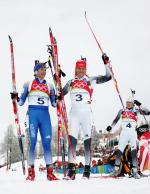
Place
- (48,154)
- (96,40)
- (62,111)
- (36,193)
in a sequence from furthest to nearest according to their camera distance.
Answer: (96,40), (62,111), (48,154), (36,193)

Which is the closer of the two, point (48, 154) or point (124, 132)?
point (48, 154)

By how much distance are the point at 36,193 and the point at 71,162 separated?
297 centimetres

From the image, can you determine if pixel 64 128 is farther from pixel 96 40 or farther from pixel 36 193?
pixel 36 193

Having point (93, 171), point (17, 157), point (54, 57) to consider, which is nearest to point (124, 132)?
point (54, 57)

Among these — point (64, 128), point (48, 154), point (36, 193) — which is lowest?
point (36, 193)

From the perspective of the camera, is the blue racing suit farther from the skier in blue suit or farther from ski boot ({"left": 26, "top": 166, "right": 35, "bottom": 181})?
ski boot ({"left": 26, "top": 166, "right": 35, "bottom": 181})

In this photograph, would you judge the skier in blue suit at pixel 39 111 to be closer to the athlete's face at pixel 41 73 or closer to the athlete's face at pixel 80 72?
the athlete's face at pixel 41 73

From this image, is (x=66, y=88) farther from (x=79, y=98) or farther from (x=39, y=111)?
(x=39, y=111)

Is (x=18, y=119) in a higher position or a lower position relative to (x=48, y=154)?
higher

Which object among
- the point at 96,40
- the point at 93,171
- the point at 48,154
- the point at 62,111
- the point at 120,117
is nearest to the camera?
the point at 48,154

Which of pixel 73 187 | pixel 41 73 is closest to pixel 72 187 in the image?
pixel 73 187

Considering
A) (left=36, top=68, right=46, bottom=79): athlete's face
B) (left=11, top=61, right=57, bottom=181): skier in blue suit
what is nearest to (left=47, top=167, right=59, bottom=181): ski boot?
(left=11, top=61, right=57, bottom=181): skier in blue suit

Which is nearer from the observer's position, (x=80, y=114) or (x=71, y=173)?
(x=71, y=173)

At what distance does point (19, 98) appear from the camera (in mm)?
7332
